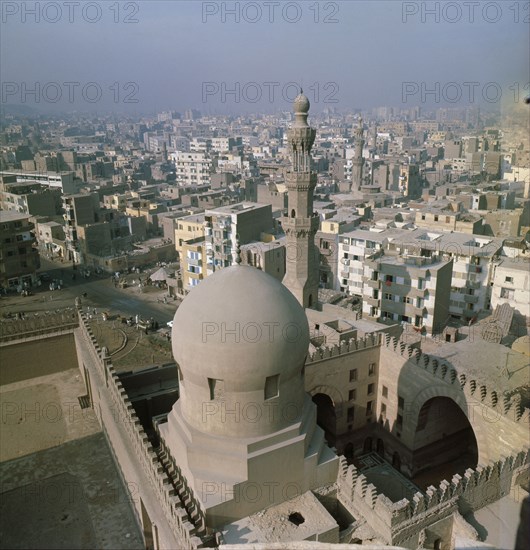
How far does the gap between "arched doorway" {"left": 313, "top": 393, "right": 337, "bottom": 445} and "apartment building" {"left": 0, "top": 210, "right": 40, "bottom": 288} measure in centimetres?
3816

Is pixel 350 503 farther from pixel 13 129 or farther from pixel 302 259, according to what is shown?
pixel 13 129

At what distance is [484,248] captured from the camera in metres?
38.8

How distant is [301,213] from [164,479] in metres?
21.3

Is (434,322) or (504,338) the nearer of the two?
(504,338)

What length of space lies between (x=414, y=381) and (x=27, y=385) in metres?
18.4

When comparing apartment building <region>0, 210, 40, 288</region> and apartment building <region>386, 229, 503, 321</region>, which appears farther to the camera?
apartment building <region>0, 210, 40, 288</region>

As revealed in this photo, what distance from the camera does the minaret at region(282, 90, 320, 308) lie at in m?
29.8

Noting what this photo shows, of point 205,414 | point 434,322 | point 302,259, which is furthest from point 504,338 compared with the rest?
point 205,414

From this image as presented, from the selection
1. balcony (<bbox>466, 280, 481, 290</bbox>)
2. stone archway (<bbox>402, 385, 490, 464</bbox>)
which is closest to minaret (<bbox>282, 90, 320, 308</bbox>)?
stone archway (<bbox>402, 385, 490, 464</bbox>)

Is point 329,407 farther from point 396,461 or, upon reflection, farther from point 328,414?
point 396,461

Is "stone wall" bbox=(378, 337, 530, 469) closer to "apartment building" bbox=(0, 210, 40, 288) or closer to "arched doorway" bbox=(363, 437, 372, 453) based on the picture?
"arched doorway" bbox=(363, 437, 372, 453)

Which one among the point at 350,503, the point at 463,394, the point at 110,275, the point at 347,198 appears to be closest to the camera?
the point at 350,503

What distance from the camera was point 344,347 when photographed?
23.4 meters

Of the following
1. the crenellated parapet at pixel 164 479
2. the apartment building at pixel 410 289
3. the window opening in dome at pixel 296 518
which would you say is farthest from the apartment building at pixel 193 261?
the window opening in dome at pixel 296 518
